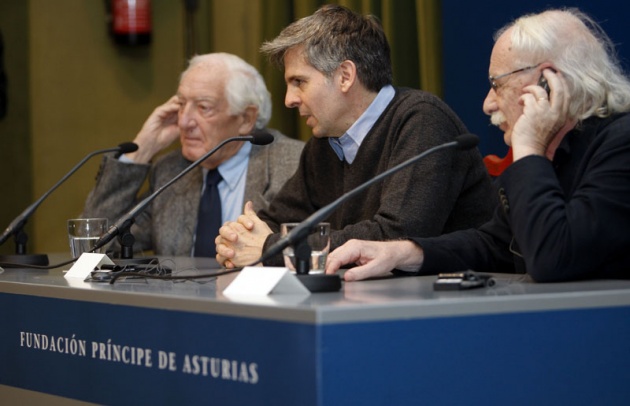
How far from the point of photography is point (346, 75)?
2.94 metres

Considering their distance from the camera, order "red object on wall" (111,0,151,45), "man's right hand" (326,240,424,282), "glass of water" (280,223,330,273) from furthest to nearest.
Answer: "red object on wall" (111,0,151,45) → "man's right hand" (326,240,424,282) → "glass of water" (280,223,330,273)

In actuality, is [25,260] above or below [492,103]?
below

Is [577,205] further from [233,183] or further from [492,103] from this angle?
[233,183]

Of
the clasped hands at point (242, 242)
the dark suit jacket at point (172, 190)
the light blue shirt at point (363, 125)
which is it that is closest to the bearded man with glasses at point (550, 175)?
the clasped hands at point (242, 242)

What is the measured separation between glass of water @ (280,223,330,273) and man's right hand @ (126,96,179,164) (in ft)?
7.60

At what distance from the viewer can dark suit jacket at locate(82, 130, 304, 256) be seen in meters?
3.73

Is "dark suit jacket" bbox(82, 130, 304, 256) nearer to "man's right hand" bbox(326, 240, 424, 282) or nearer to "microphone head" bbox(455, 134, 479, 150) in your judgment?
"man's right hand" bbox(326, 240, 424, 282)

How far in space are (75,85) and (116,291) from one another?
11.5 ft

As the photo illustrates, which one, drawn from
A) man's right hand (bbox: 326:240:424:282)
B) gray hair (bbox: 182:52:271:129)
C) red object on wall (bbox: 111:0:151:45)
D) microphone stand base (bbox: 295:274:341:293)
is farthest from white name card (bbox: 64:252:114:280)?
red object on wall (bbox: 111:0:151:45)

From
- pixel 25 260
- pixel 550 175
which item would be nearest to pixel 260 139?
pixel 25 260

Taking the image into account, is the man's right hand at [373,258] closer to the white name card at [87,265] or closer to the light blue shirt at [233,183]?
the white name card at [87,265]

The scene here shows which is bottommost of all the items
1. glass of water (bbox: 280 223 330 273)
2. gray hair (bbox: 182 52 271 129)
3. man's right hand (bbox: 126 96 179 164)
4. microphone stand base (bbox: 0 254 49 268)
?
microphone stand base (bbox: 0 254 49 268)

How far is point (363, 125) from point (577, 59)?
0.85 m

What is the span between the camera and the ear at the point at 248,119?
3.96 metres
